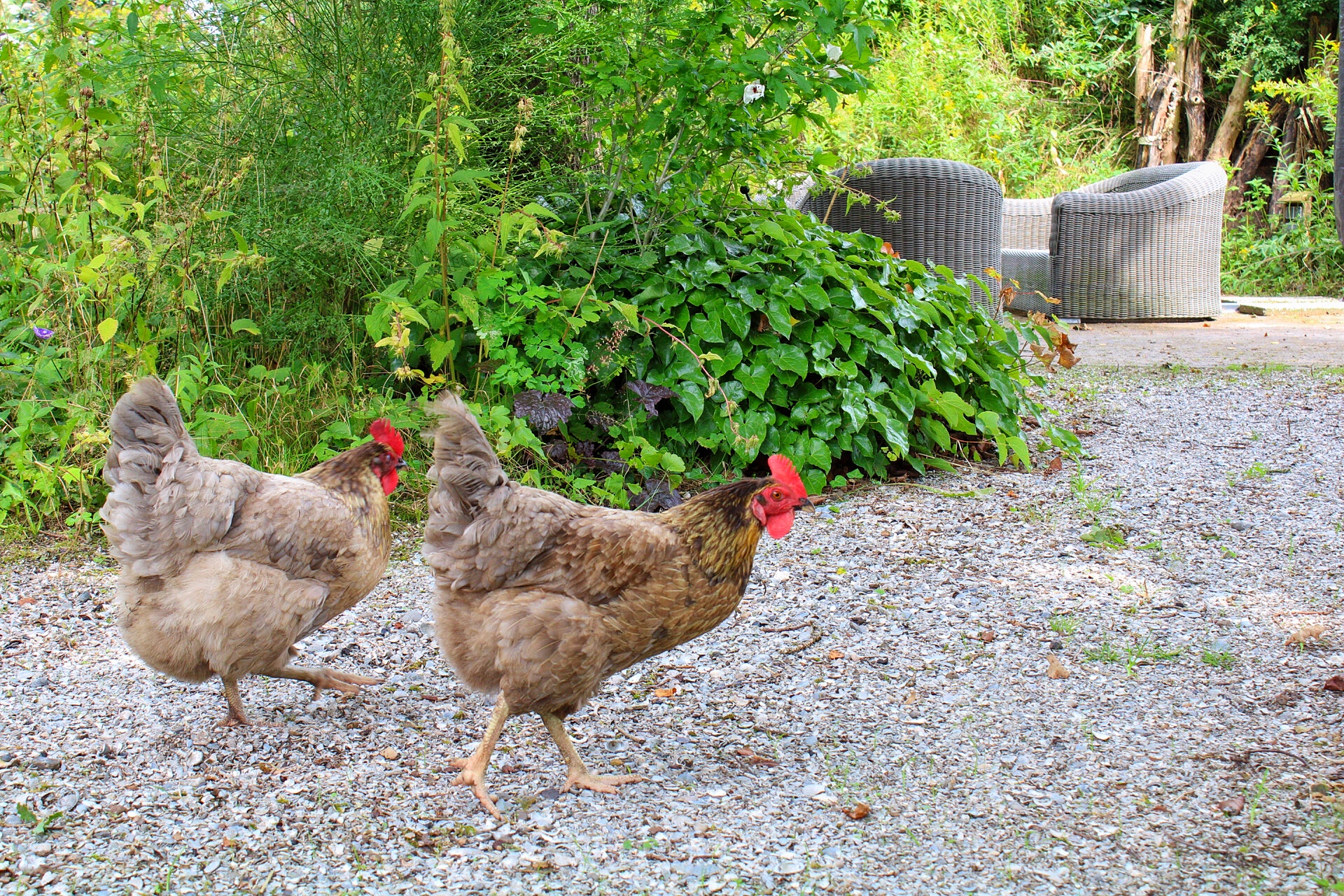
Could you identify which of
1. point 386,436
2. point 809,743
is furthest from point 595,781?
point 386,436

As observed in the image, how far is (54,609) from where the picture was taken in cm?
354

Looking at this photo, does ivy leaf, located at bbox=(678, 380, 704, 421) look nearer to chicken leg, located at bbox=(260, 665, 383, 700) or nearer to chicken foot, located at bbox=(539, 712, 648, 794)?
chicken leg, located at bbox=(260, 665, 383, 700)

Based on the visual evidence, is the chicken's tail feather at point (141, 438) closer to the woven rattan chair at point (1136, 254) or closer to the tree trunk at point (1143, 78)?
the woven rattan chair at point (1136, 254)

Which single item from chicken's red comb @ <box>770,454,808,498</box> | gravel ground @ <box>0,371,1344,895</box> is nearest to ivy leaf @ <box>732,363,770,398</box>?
gravel ground @ <box>0,371,1344,895</box>

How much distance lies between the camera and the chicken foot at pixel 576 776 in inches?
96.9

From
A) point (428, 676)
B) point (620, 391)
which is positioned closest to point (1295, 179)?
point (620, 391)

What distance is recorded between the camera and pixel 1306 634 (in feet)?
10.2

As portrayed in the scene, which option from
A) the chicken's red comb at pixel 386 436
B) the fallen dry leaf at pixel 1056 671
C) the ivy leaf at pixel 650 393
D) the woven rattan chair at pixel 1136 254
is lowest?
the fallen dry leaf at pixel 1056 671

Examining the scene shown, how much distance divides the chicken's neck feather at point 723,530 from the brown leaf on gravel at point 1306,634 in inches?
70.6

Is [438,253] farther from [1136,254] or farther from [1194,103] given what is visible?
[1194,103]

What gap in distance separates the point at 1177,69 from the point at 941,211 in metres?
8.12

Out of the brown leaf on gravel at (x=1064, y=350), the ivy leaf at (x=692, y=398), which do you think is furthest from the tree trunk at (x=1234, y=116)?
the ivy leaf at (x=692, y=398)

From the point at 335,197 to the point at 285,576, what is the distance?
218 centimetres

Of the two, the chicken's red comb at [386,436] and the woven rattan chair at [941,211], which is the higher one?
the woven rattan chair at [941,211]
